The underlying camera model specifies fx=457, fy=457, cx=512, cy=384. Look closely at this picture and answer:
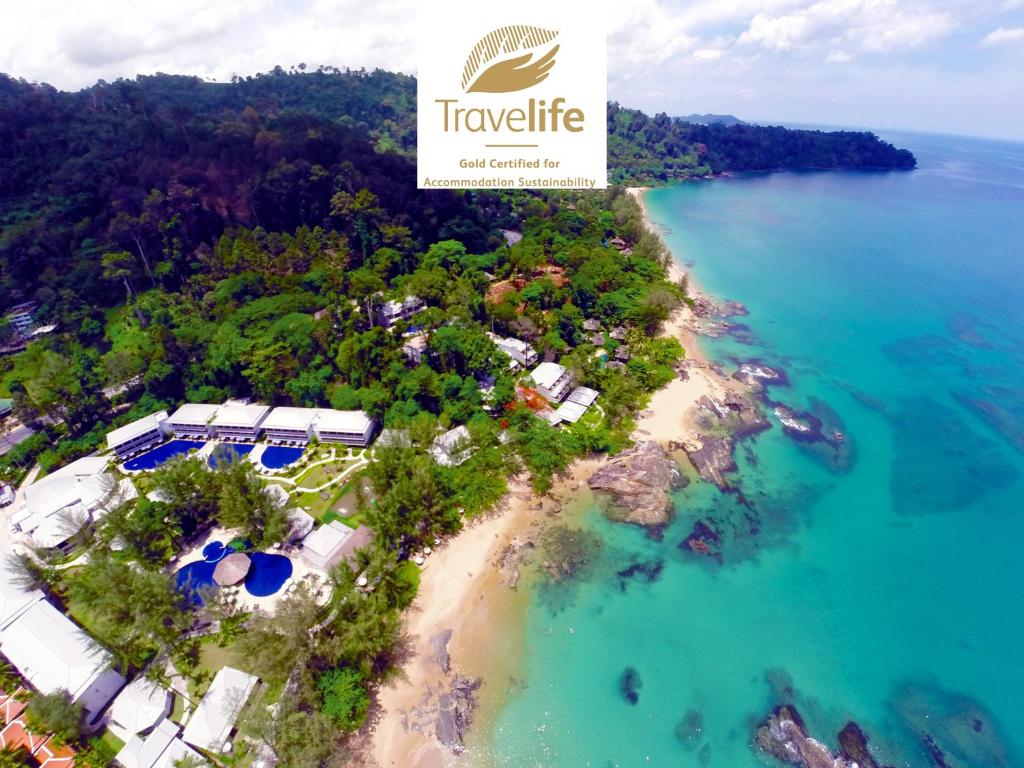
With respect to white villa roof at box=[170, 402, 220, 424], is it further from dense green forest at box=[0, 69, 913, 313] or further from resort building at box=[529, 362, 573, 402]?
resort building at box=[529, 362, 573, 402]

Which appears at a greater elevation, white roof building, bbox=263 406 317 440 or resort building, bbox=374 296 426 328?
resort building, bbox=374 296 426 328

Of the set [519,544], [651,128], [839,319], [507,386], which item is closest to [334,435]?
[507,386]

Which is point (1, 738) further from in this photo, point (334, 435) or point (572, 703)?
point (572, 703)

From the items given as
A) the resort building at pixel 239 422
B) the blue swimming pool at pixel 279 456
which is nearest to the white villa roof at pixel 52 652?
the blue swimming pool at pixel 279 456

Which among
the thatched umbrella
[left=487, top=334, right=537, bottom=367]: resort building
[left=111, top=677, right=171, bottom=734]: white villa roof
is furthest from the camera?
[left=487, top=334, right=537, bottom=367]: resort building

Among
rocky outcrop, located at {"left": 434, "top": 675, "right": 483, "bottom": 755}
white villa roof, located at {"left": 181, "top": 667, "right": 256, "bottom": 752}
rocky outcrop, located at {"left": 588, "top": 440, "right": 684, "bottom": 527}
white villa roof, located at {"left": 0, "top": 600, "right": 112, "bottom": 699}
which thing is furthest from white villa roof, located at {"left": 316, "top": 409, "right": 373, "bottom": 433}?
rocky outcrop, located at {"left": 434, "top": 675, "right": 483, "bottom": 755}

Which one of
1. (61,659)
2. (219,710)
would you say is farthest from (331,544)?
(61,659)

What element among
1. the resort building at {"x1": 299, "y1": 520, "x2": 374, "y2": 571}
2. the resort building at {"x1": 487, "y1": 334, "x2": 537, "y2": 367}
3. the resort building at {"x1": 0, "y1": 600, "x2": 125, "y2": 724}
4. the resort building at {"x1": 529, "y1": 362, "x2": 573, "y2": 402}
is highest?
the resort building at {"x1": 487, "y1": 334, "x2": 537, "y2": 367}
